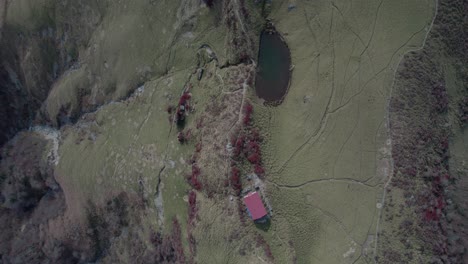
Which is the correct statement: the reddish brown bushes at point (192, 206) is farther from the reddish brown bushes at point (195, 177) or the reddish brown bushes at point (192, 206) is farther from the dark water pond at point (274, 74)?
the dark water pond at point (274, 74)

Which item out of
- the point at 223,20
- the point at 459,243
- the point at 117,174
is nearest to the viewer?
the point at 459,243

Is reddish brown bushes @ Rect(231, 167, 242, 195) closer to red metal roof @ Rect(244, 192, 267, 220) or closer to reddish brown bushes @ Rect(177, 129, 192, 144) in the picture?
red metal roof @ Rect(244, 192, 267, 220)

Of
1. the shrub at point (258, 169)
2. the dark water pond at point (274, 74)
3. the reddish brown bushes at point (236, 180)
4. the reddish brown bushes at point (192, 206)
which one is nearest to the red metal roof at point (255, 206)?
the reddish brown bushes at point (236, 180)

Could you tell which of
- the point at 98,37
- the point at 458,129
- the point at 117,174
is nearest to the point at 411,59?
the point at 458,129

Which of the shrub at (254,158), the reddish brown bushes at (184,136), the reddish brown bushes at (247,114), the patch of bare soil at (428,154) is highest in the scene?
the reddish brown bushes at (247,114)

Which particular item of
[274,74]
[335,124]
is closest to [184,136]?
[274,74]

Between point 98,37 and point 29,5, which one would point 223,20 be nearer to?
point 98,37

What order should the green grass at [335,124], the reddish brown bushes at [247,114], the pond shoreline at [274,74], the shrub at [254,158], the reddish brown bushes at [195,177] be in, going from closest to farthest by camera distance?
1. the green grass at [335,124]
2. the shrub at [254,158]
3. the reddish brown bushes at [247,114]
4. the pond shoreline at [274,74]
5. the reddish brown bushes at [195,177]
